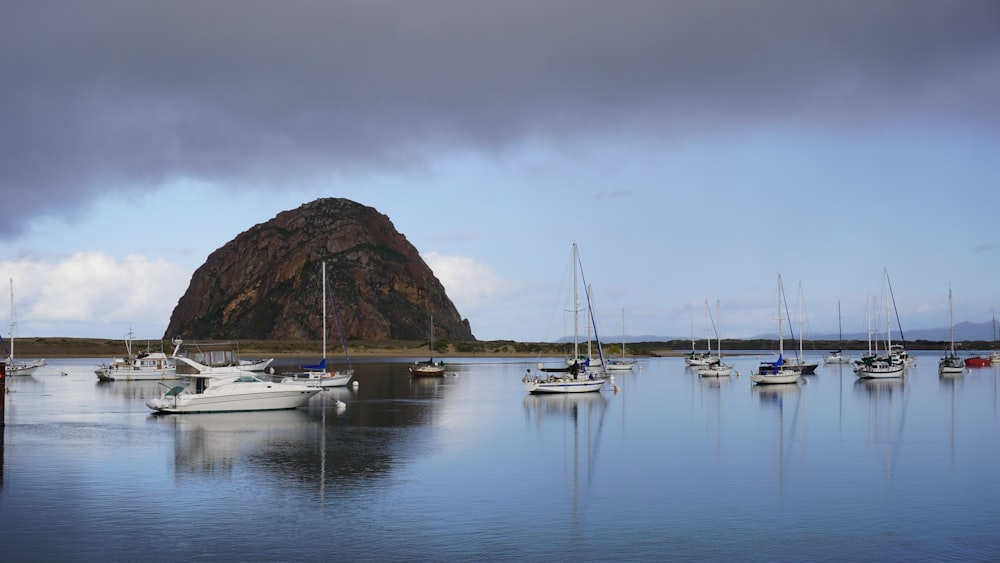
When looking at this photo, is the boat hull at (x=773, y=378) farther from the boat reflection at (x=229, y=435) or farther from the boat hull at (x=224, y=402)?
the boat hull at (x=224, y=402)

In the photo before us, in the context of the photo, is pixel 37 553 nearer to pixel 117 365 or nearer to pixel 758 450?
pixel 758 450

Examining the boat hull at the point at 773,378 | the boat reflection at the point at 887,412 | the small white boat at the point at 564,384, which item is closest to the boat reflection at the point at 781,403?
the boat hull at the point at 773,378

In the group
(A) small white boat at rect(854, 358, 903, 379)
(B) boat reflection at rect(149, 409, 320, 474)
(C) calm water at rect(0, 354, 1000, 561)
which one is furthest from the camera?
(A) small white boat at rect(854, 358, 903, 379)

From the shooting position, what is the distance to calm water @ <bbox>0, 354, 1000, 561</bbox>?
69.7 feet

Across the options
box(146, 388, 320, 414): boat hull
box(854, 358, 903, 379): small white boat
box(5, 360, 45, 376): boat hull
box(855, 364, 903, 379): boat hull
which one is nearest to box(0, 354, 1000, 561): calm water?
box(146, 388, 320, 414): boat hull

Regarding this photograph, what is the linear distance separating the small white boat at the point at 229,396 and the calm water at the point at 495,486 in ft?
3.13

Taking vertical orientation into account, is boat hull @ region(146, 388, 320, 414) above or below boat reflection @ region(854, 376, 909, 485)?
above

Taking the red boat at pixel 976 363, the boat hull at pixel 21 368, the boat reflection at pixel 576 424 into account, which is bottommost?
the red boat at pixel 976 363

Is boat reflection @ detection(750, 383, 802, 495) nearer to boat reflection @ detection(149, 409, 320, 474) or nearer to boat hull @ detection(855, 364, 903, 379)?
boat hull @ detection(855, 364, 903, 379)

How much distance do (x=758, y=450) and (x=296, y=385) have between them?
94.8 feet

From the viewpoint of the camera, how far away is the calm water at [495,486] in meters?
21.2

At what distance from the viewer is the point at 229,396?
52938 millimetres

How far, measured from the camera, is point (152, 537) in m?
21.5

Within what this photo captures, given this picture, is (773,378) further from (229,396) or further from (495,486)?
(495,486)
